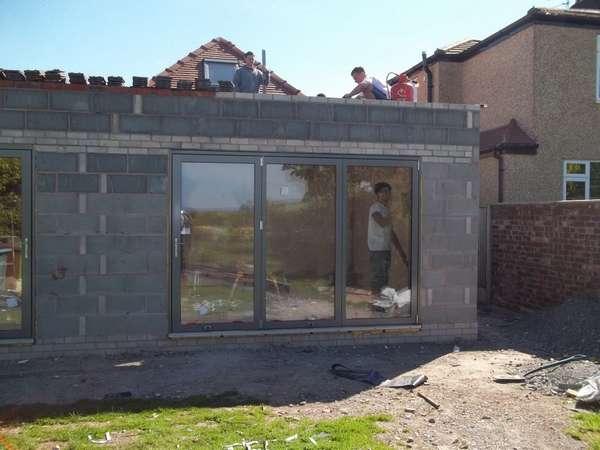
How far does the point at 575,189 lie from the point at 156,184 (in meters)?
10.5

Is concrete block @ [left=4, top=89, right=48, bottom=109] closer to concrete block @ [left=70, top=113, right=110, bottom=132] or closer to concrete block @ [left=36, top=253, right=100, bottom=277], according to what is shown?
concrete block @ [left=70, top=113, right=110, bottom=132]

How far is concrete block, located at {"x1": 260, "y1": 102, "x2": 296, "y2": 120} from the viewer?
739 centimetres

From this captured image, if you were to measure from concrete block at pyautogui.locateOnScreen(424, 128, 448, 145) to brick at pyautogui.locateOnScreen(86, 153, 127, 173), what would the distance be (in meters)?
3.96

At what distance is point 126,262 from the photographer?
705cm

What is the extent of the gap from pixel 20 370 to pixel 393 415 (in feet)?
13.5

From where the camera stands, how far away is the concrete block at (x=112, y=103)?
698 centimetres

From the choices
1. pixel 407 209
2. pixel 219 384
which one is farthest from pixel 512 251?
pixel 219 384

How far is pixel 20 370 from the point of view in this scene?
6.42 meters

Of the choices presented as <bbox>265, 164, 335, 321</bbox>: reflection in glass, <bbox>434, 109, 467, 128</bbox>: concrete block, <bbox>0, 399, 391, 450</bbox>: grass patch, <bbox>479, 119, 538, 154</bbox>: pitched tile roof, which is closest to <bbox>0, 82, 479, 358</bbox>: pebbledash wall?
<bbox>265, 164, 335, 321</bbox>: reflection in glass

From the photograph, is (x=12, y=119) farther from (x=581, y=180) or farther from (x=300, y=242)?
(x=581, y=180)

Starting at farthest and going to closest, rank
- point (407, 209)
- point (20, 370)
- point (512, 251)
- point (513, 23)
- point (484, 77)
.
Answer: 1. point (484, 77)
2. point (513, 23)
3. point (512, 251)
4. point (407, 209)
5. point (20, 370)

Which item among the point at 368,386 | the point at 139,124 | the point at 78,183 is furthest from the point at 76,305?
the point at 368,386

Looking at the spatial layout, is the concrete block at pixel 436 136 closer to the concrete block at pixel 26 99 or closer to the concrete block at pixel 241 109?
the concrete block at pixel 241 109

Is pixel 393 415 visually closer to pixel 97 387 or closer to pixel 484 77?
pixel 97 387
